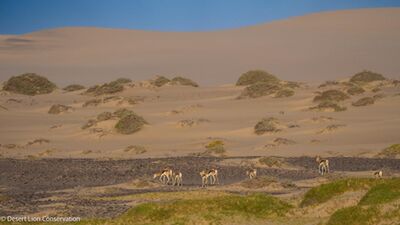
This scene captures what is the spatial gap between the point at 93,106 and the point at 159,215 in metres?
49.1

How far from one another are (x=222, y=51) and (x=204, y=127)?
82.9 metres

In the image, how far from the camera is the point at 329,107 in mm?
57219

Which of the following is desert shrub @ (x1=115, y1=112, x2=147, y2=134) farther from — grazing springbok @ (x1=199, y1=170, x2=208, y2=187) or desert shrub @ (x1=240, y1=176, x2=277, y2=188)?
desert shrub @ (x1=240, y1=176, x2=277, y2=188)

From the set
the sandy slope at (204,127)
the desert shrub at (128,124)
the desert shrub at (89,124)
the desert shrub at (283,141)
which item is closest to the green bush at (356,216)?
the sandy slope at (204,127)

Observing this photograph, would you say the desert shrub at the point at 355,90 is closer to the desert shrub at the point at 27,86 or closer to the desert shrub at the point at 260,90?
the desert shrub at the point at 260,90

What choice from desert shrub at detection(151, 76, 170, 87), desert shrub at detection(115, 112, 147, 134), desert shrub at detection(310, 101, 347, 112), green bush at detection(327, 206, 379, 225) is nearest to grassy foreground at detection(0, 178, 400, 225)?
green bush at detection(327, 206, 379, 225)

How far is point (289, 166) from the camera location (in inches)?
1564

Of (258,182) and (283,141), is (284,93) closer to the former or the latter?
(283,141)

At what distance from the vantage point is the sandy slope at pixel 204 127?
1860 inches

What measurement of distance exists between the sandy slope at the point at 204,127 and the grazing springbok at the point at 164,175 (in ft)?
35.7

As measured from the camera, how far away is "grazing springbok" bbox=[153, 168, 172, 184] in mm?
33000

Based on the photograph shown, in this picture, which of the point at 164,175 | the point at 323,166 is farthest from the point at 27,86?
the point at 164,175

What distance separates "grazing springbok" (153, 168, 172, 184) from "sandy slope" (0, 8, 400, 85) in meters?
72.2

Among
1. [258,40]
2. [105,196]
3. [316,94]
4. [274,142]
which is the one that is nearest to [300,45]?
[258,40]
